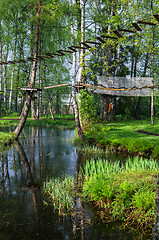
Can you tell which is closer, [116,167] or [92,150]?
[116,167]

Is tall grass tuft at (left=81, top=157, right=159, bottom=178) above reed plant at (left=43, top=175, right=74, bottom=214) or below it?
above

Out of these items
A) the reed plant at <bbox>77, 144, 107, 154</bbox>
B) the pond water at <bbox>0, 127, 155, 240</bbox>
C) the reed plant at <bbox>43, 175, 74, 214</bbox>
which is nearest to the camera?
the pond water at <bbox>0, 127, 155, 240</bbox>

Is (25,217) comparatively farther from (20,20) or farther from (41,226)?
(20,20)

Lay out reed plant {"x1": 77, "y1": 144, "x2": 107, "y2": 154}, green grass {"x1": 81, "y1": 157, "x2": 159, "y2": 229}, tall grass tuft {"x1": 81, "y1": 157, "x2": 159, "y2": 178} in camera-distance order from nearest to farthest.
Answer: green grass {"x1": 81, "y1": 157, "x2": 159, "y2": 229} → tall grass tuft {"x1": 81, "y1": 157, "x2": 159, "y2": 178} → reed plant {"x1": 77, "y1": 144, "x2": 107, "y2": 154}

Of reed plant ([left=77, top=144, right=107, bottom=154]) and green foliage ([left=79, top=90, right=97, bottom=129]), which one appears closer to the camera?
reed plant ([left=77, top=144, right=107, bottom=154])

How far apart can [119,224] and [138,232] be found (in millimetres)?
340

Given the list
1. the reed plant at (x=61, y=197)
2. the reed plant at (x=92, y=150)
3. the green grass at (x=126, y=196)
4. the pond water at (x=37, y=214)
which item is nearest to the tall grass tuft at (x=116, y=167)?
the green grass at (x=126, y=196)

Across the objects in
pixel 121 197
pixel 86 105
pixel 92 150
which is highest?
pixel 86 105

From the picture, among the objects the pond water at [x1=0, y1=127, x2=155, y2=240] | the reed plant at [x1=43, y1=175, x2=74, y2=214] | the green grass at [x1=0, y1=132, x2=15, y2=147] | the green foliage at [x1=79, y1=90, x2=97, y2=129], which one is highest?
the green foliage at [x1=79, y1=90, x2=97, y2=129]

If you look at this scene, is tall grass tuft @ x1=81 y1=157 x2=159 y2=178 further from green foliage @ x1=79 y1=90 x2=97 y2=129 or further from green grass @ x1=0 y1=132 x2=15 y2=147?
green grass @ x1=0 y1=132 x2=15 y2=147

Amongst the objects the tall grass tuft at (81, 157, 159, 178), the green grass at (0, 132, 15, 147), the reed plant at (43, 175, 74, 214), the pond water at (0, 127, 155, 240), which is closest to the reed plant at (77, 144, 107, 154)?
the pond water at (0, 127, 155, 240)

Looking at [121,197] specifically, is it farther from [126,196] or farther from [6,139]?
[6,139]

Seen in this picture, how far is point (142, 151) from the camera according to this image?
805cm

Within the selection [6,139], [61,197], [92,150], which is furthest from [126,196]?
[6,139]
